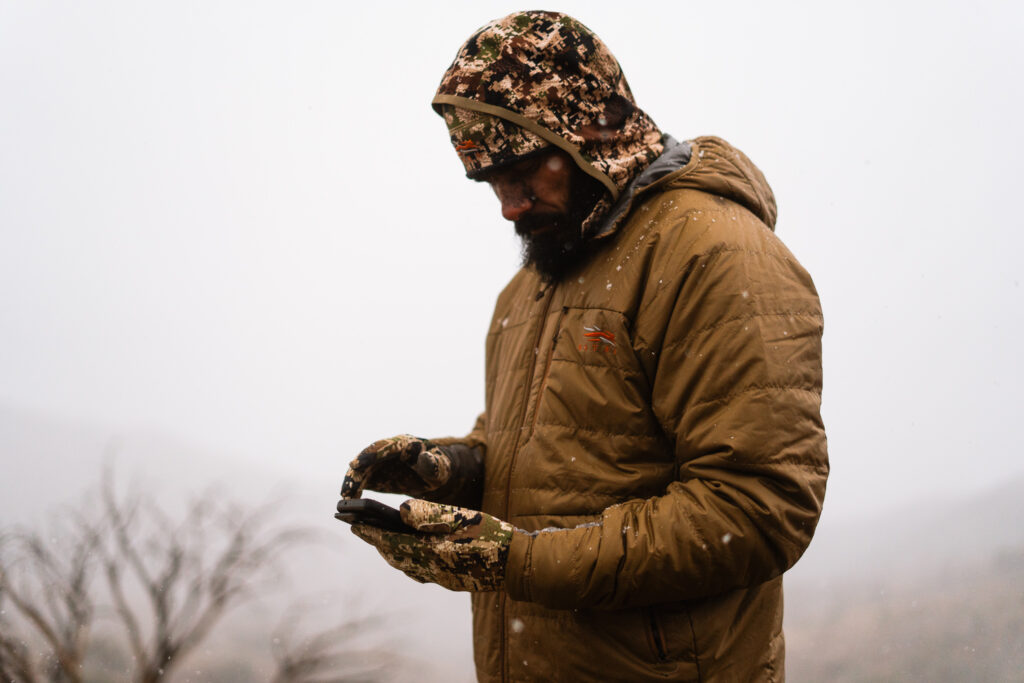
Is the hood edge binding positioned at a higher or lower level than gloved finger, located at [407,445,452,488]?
higher

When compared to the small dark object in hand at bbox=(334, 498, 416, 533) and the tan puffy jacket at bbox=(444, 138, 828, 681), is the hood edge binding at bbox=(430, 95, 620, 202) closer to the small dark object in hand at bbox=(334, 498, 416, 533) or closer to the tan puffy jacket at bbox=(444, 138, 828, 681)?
the tan puffy jacket at bbox=(444, 138, 828, 681)

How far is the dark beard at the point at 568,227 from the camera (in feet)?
4.84

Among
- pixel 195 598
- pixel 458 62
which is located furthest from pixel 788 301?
pixel 195 598

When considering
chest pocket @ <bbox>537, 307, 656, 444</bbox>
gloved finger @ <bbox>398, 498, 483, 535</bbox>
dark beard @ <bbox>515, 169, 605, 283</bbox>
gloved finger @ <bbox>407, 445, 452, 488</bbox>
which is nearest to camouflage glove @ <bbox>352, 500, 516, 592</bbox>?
gloved finger @ <bbox>398, 498, 483, 535</bbox>

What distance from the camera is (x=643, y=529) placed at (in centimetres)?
115

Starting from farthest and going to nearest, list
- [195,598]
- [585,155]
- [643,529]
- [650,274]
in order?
1. [195,598]
2. [585,155]
3. [650,274]
4. [643,529]

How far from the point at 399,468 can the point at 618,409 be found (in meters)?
0.58

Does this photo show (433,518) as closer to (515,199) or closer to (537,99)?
(515,199)

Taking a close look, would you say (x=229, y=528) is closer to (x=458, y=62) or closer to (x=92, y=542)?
(x=92, y=542)

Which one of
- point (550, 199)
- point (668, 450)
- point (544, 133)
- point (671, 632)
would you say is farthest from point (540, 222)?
point (671, 632)

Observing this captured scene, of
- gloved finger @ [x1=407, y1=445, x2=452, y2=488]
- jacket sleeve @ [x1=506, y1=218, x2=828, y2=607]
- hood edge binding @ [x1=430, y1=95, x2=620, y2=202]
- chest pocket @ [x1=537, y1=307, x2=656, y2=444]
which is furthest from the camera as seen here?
gloved finger @ [x1=407, y1=445, x2=452, y2=488]

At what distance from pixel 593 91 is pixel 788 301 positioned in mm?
550

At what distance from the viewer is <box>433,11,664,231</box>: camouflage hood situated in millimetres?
1404

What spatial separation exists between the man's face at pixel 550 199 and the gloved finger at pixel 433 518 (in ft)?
1.85
